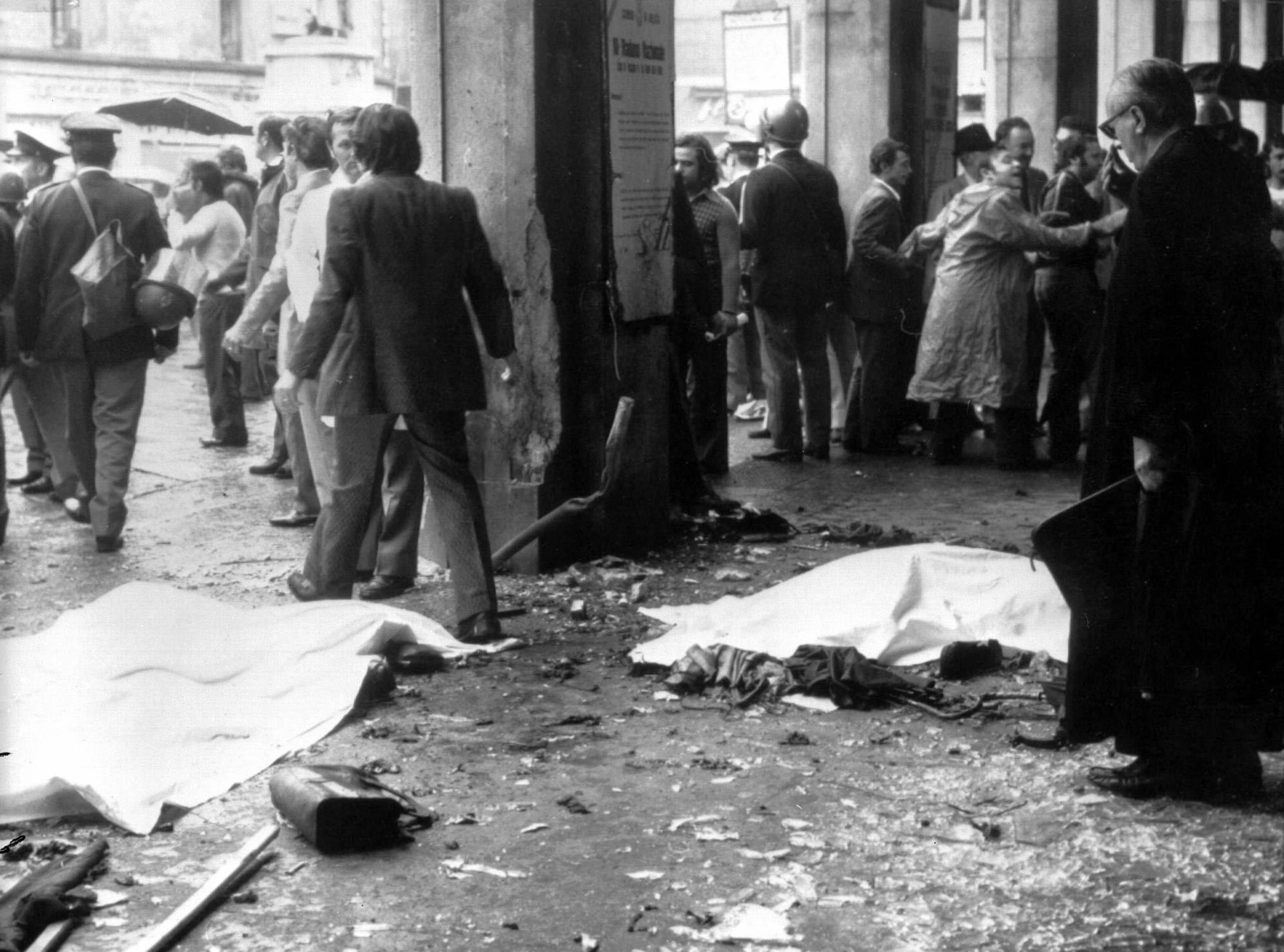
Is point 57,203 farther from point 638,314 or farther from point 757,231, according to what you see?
point 757,231

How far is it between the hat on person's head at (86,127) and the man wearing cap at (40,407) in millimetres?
532

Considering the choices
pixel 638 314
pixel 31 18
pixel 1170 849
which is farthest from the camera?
pixel 31 18

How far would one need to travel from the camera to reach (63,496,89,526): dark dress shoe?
1057 cm

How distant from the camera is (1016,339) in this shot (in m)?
11.9

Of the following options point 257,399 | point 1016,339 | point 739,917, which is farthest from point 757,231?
point 739,917

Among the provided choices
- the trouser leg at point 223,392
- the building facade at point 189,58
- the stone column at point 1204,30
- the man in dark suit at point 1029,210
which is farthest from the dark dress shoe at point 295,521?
the stone column at point 1204,30

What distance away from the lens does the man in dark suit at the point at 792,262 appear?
1219 cm

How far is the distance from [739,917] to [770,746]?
5.11 feet

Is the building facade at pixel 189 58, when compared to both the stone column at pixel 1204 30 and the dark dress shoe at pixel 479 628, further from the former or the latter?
the dark dress shoe at pixel 479 628

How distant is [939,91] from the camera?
14.6 m

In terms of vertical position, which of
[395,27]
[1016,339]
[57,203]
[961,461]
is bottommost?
[961,461]

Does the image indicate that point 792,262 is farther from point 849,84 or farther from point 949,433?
point 849,84

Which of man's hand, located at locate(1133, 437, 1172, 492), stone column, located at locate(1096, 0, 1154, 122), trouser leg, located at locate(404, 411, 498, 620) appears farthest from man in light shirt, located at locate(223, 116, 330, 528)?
stone column, located at locate(1096, 0, 1154, 122)

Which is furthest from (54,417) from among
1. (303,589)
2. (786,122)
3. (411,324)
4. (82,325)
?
(786,122)
